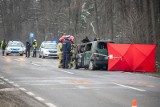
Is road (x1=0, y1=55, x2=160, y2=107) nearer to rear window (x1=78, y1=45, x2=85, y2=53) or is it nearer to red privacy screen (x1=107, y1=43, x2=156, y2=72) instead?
red privacy screen (x1=107, y1=43, x2=156, y2=72)

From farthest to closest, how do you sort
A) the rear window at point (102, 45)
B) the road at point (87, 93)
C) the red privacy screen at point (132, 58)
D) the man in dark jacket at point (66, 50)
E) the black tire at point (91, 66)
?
the man in dark jacket at point (66, 50) < the rear window at point (102, 45) < the black tire at point (91, 66) < the red privacy screen at point (132, 58) < the road at point (87, 93)

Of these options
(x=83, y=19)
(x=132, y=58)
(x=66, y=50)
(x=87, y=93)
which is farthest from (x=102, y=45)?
(x=83, y=19)

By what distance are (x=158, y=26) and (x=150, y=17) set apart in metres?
0.99

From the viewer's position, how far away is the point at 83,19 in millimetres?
69312

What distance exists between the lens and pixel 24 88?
1533 centimetres

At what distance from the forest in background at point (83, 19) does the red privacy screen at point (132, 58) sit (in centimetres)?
398

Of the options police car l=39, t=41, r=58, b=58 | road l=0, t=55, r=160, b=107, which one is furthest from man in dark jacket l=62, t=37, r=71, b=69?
police car l=39, t=41, r=58, b=58

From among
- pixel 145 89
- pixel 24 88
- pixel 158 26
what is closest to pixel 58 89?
pixel 24 88

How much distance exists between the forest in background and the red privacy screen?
Answer: 3.98 m

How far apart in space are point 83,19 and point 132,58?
145 ft

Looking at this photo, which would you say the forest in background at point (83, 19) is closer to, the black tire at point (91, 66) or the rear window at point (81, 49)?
the rear window at point (81, 49)

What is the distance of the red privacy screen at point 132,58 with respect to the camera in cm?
2534

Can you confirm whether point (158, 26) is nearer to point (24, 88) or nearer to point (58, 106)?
point (24, 88)

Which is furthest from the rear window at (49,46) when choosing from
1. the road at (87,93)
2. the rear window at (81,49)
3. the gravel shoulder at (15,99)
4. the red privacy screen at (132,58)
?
the gravel shoulder at (15,99)
